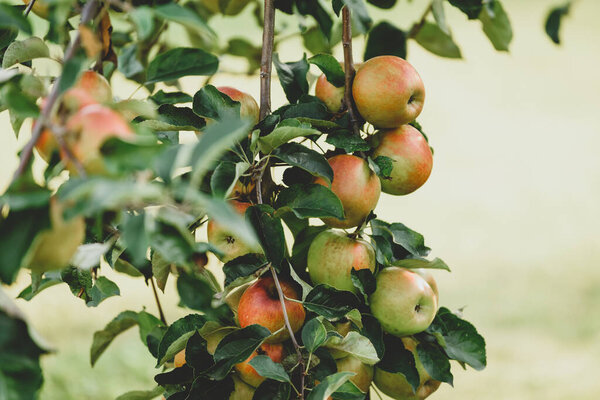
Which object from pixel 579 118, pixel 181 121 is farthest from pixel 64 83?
pixel 579 118

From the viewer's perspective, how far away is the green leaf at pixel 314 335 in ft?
2.09

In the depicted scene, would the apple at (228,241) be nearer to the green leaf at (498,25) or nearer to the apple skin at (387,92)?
the apple skin at (387,92)

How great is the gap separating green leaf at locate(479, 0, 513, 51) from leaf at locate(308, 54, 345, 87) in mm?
363

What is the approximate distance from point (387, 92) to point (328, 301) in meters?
0.27

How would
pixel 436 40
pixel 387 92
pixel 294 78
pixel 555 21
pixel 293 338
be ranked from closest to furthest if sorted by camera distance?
pixel 293 338, pixel 387 92, pixel 294 78, pixel 555 21, pixel 436 40

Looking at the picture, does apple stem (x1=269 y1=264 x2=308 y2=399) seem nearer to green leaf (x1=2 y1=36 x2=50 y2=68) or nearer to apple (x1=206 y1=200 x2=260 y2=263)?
apple (x1=206 y1=200 x2=260 y2=263)

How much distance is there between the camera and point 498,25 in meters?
1.05

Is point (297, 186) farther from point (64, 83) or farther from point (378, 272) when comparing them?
point (64, 83)

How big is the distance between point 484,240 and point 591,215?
2.14 ft

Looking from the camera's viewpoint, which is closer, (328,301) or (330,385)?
(330,385)

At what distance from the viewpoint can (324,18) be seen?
0.95m

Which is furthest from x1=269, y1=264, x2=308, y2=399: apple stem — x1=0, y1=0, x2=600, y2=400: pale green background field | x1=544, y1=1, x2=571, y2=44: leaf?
x1=0, y1=0, x2=600, y2=400: pale green background field

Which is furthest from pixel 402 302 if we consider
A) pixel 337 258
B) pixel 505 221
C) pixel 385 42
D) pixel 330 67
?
pixel 505 221

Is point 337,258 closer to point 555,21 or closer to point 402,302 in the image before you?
point 402,302
